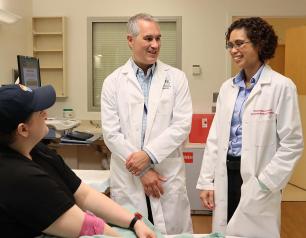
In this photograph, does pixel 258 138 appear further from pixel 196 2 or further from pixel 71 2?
pixel 71 2

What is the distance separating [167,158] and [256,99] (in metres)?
0.55

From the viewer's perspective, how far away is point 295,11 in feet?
14.9

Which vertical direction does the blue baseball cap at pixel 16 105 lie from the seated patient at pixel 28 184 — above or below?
above

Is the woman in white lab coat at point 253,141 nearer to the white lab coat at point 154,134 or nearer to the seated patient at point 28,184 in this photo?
the white lab coat at point 154,134

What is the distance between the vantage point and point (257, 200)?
1.71 m

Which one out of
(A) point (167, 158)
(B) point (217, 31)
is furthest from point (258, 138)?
(B) point (217, 31)

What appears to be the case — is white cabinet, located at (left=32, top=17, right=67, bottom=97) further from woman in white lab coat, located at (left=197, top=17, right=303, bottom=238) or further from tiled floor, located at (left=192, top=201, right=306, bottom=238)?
woman in white lab coat, located at (left=197, top=17, right=303, bottom=238)

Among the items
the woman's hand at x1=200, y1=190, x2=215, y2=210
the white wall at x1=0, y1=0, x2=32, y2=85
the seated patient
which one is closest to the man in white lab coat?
the woman's hand at x1=200, y1=190, x2=215, y2=210

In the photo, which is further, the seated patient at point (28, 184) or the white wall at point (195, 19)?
the white wall at point (195, 19)

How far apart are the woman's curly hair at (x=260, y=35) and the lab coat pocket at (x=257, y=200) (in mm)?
573

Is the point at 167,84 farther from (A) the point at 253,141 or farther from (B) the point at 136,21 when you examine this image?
(A) the point at 253,141

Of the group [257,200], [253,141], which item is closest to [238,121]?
[253,141]

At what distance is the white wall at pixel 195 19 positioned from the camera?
4.54m

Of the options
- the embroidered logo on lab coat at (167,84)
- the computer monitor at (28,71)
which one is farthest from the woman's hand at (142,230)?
the computer monitor at (28,71)
